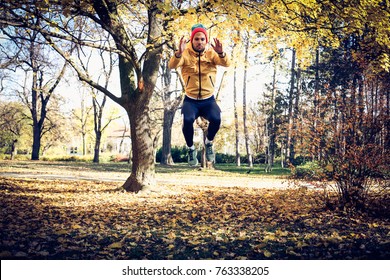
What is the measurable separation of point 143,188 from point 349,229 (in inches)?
228

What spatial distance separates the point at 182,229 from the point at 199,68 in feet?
9.33

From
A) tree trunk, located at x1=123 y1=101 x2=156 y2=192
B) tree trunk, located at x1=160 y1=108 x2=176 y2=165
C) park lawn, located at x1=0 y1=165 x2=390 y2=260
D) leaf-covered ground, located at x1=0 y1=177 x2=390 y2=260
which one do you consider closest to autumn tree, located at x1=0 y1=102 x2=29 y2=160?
tree trunk, located at x1=160 y1=108 x2=176 y2=165

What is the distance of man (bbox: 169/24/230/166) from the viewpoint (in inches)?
181

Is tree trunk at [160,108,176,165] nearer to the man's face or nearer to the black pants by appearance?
the black pants

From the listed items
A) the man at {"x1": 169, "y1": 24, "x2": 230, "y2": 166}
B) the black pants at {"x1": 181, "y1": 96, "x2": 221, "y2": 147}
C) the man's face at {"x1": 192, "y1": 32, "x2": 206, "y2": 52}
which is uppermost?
the man's face at {"x1": 192, "y1": 32, "x2": 206, "y2": 52}

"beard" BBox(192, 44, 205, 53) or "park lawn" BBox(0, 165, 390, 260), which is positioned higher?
"beard" BBox(192, 44, 205, 53)

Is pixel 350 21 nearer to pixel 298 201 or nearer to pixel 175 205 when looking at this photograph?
pixel 298 201

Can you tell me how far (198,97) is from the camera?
16.4 feet

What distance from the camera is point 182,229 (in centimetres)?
568

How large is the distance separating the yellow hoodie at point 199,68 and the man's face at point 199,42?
3.8 inches

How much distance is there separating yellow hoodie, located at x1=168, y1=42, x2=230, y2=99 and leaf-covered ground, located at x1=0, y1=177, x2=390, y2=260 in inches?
92.7

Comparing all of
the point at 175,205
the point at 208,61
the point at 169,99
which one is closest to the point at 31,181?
the point at 175,205

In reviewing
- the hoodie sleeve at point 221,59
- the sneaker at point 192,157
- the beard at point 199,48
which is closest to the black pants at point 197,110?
the hoodie sleeve at point 221,59

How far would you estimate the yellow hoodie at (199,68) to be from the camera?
476 centimetres
